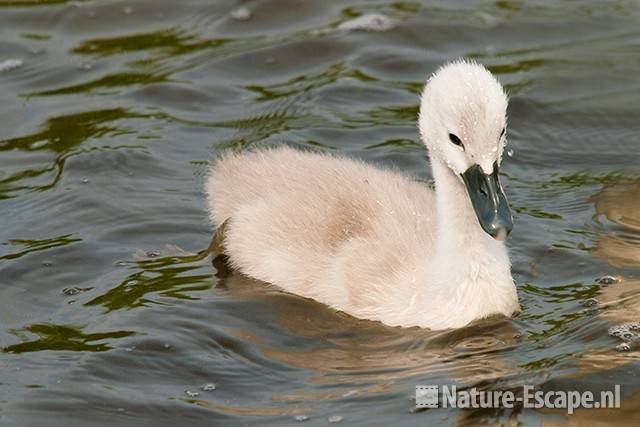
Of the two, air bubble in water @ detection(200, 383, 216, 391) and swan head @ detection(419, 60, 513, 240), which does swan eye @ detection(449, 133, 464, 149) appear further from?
air bubble in water @ detection(200, 383, 216, 391)

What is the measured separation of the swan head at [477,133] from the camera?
18.4 feet

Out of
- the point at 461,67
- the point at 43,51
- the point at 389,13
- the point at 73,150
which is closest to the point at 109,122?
the point at 73,150

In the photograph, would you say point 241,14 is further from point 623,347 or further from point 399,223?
point 623,347

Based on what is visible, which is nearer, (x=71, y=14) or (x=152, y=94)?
(x=152, y=94)

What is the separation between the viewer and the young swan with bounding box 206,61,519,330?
568 centimetres

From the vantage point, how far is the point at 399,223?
627 centimetres

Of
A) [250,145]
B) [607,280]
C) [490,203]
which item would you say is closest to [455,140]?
[490,203]

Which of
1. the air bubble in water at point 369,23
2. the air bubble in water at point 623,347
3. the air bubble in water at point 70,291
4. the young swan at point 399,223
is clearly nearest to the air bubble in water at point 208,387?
the young swan at point 399,223

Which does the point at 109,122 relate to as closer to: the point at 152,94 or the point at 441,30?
the point at 152,94

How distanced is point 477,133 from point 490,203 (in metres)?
0.28

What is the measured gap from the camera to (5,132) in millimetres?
8219

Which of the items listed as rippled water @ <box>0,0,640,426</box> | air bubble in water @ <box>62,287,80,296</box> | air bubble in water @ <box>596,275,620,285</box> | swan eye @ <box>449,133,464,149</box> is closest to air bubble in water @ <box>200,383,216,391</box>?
rippled water @ <box>0,0,640,426</box>

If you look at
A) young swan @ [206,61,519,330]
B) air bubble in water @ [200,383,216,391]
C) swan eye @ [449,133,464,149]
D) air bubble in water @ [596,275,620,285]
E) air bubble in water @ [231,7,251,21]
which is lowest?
air bubble in water @ [596,275,620,285]

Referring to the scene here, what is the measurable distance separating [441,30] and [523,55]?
0.63m
